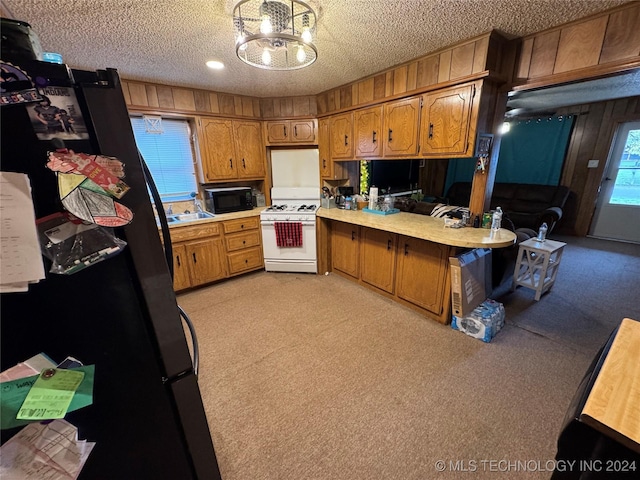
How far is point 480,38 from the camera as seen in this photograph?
6.74 ft

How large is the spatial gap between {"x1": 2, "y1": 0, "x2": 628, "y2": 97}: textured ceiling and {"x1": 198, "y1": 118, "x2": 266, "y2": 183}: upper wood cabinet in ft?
2.68

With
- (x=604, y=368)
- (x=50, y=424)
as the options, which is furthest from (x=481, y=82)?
(x=50, y=424)

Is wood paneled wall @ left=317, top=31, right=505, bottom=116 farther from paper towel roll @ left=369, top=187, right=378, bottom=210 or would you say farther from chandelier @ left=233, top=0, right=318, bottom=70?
chandelier @ left=233, top=0, right=318, bottom=70

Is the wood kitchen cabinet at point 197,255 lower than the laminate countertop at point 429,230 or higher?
lower

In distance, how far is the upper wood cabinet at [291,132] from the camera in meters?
3.79

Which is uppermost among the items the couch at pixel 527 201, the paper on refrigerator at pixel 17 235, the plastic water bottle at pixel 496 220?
the paper on refrigerator at pixel 17 235

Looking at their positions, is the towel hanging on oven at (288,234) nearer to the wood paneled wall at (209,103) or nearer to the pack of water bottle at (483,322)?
the wood paneled wall at (209,103)

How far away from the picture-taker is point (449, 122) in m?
2.36

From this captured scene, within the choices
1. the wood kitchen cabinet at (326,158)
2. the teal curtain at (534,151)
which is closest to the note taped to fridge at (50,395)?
the wood kitchen cabinet at (326,158)

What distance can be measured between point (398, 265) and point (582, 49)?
2160mm

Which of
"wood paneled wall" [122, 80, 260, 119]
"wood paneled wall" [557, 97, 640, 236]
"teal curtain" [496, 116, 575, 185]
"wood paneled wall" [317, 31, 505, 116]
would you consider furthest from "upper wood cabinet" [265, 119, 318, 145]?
"wood paneled wall" [557, 97, 640, 236]

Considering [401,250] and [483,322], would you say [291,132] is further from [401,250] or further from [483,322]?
[483,322]

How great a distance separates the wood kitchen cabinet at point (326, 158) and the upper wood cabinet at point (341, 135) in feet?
0.25

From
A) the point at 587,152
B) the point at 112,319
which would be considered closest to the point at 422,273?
the point at 112,319
